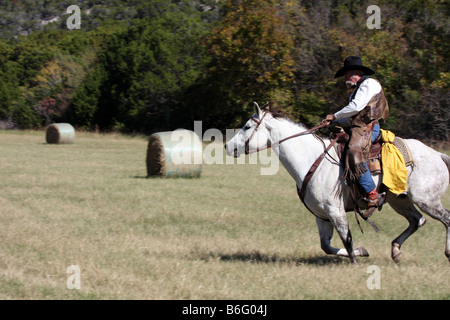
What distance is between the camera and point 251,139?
342 inches

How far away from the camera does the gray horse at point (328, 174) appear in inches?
328

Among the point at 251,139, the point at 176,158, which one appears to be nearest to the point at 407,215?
the point at 251,139

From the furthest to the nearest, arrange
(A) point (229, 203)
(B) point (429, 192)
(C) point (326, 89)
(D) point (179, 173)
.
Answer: (C) point (326, 89)
(D) point (179, 173)
(A) point (229, 203)
(B) point (429, 192)

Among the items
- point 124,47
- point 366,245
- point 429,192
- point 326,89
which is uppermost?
point 124,47

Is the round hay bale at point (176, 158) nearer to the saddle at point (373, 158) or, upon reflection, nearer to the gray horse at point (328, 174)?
the gray horse at point (328, 174)

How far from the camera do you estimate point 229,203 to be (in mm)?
14367

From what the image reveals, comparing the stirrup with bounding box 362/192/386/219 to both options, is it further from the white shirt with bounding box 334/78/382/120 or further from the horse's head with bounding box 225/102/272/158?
the horse's head with bounding box 225/102/272/158

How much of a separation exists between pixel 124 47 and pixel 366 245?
3949 cm

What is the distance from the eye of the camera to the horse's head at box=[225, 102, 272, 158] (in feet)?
28.5

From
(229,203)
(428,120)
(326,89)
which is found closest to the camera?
(229,203)

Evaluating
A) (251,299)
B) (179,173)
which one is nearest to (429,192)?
(251,299)

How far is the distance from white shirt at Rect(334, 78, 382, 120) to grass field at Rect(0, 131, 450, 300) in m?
2.11
